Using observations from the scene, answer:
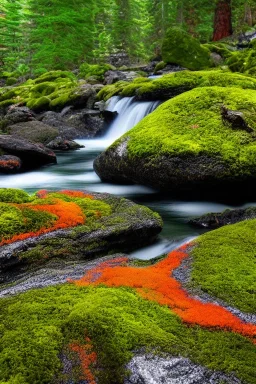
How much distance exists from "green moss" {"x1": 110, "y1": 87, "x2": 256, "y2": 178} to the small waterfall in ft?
19.5

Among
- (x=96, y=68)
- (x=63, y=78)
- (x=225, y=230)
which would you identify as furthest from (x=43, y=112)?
(x=225, y=230)

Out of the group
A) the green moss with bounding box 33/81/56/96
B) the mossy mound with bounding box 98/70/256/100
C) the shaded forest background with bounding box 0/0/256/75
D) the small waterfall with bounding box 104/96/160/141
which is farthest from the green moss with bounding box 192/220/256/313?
the shaded forest background with bounding box 0/0/256/75

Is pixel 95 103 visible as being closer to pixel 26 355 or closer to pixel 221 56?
pixel 221 56

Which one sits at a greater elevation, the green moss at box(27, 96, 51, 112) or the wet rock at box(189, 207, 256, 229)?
the green moss at box(27, 96, 51, 112)

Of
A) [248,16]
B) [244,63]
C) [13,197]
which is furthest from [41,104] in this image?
[248,16]

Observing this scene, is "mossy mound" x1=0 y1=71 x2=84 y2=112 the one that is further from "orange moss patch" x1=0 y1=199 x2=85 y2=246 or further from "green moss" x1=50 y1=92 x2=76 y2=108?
"orange moss patch" x1=0 y1=199 x2=85 y2=246

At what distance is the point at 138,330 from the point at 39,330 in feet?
2.31

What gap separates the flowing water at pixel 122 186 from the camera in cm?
627

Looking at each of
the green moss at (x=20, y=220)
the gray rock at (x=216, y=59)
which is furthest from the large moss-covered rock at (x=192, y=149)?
the gray rock at (x=216, y=59)

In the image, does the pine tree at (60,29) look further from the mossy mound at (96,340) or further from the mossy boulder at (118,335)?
the mossy mound at (96,340)

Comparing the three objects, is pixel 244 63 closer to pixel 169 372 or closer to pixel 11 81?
pixel 169 372

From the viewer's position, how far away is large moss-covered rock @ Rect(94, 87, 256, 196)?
7.16 m

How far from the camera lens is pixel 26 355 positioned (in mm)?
2537

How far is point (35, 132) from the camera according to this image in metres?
15.2
